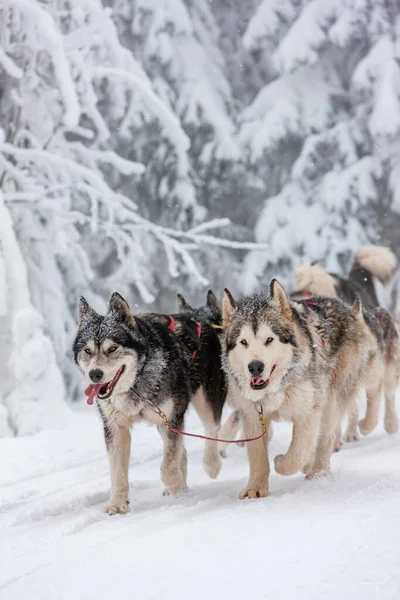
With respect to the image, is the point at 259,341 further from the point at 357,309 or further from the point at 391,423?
the point at 391,423

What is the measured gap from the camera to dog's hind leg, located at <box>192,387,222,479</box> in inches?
196

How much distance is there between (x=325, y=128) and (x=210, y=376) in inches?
329

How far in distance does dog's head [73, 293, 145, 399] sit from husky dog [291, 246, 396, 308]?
3.15m

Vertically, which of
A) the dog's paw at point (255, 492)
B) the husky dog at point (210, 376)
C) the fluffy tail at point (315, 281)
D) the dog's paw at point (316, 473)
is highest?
the fluffy tail at point (315, 281)

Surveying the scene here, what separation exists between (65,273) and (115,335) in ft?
20.2

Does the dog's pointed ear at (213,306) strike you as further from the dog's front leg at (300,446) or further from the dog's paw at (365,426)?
the dog's paw at (365,426)

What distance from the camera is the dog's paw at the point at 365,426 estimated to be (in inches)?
242

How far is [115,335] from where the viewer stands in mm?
4090

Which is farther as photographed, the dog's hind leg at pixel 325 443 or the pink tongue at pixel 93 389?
the dog's hind leg at pixel 325 443

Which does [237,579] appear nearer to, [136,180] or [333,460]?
[333,460]

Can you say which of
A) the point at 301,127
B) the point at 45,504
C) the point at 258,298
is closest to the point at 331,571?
the point at 258,298

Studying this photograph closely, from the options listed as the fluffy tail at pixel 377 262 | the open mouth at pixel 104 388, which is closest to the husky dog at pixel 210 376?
the open mouth at pixel 104 388

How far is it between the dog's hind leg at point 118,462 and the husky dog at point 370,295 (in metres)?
1.98

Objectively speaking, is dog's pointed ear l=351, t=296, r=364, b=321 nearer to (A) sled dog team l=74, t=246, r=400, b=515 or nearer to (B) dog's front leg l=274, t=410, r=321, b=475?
(A) sled dog team l=74, t=246, r=400, b=515
